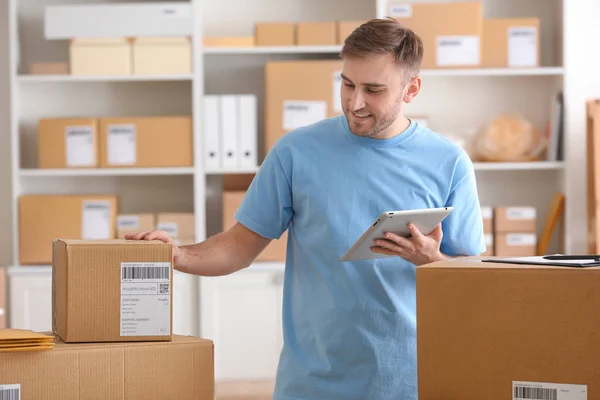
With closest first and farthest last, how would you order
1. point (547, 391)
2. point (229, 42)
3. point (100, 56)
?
1. point (547, 391)
2. point (100, 56)
3. point (229, 42)

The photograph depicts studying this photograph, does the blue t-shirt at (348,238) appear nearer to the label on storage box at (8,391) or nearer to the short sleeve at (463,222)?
the short sleeve at (463,222)

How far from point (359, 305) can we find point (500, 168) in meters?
2.51

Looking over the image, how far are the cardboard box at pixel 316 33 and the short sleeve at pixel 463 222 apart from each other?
91.2 inches

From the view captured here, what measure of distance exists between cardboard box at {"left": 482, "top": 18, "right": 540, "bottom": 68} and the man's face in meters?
2.42

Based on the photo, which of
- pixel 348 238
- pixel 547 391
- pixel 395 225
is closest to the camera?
pixel 547 391

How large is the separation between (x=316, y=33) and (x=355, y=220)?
2416 millimetres

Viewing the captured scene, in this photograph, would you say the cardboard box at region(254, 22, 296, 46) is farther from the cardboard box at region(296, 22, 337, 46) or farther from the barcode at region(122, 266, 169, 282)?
the barcode at region(122, 266, 169, 282)

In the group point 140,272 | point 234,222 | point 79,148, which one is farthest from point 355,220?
point 79,148

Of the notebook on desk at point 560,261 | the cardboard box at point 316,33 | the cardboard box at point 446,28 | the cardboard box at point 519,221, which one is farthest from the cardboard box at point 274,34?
the notebook on desk at point 560,261

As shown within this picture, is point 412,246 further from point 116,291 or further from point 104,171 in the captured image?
point 104,171

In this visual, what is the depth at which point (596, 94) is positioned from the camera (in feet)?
14.3

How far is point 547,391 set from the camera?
1168 mm

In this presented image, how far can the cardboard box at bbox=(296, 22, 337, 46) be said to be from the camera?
13.6 feet

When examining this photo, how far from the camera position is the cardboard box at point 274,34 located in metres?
4.14
